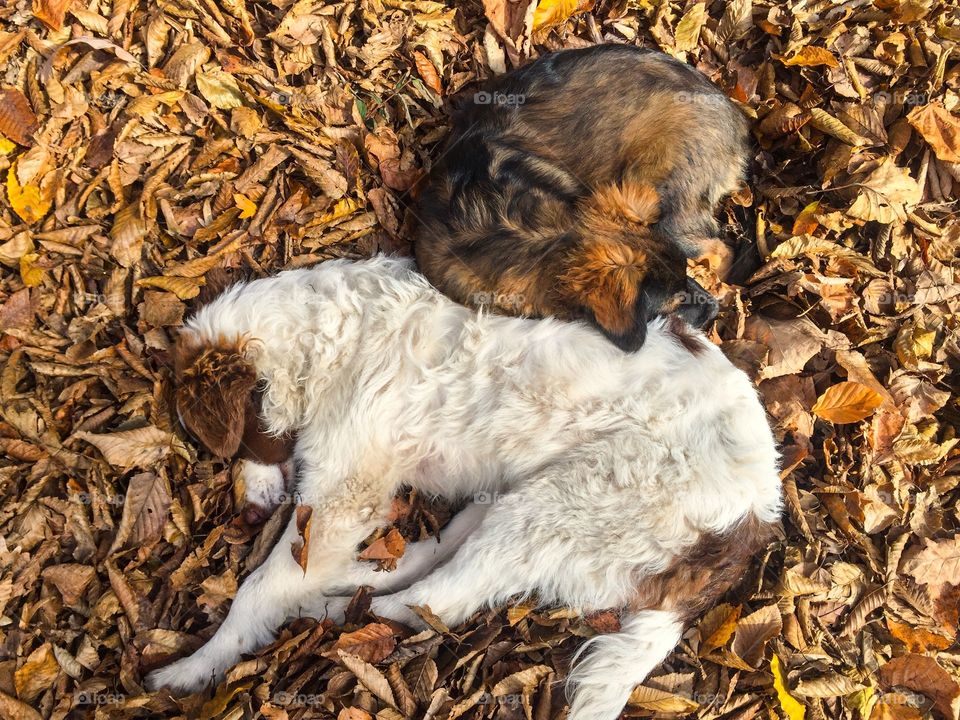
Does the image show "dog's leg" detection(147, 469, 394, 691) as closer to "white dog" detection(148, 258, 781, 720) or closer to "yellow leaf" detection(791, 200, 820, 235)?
"white dog" detection(148, 258, 781, 720)

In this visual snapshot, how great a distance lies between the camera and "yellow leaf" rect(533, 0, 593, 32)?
4.32m

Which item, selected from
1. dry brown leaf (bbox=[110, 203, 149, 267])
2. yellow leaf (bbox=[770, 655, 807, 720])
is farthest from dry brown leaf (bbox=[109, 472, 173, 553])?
yellow leaf (bbox=[770, 655, 807, 720])

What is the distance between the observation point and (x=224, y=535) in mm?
3695

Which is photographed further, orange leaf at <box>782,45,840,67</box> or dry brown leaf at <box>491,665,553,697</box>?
orange leaf at <box>782,45,840,67</box>

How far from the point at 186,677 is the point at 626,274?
3230 millimetres

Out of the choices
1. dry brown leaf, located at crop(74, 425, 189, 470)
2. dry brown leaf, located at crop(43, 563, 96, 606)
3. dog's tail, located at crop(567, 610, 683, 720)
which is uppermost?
dry brown leaf, located at crop(74, 425, 189, 470)

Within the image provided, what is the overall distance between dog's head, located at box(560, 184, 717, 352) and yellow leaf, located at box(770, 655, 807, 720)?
1875mm

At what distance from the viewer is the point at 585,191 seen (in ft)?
12.3

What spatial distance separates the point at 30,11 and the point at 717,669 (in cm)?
557

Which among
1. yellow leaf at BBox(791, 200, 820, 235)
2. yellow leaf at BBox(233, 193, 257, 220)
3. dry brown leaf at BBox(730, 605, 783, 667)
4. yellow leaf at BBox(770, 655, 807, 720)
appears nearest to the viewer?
yellow leaf at BBox(770, 655, 807, 720)

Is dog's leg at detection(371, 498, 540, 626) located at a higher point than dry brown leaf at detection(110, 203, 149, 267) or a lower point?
lower

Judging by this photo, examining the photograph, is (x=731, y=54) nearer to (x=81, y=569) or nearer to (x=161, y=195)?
(x=161, y=195)

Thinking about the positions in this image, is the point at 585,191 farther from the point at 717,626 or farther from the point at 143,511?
the point at 143,511

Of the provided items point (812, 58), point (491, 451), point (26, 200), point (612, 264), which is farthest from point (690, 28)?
point (26, 200)
